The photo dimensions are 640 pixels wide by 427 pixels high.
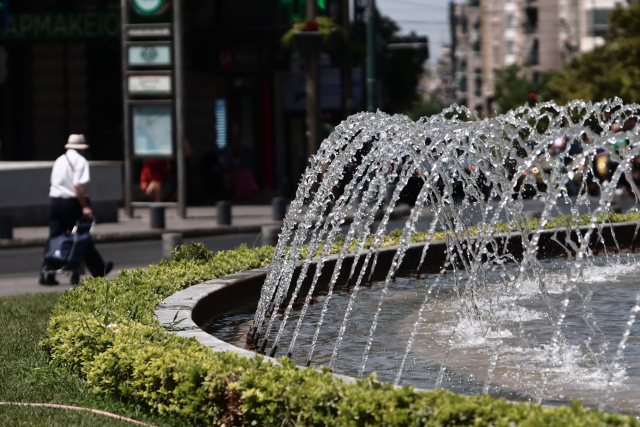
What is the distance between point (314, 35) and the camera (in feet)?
77.5

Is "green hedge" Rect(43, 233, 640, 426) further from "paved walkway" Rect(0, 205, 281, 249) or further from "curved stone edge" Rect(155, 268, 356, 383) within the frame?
"paved walkway" Rect(0, 205, 281, 249)

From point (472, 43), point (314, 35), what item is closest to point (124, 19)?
point (314, 35)

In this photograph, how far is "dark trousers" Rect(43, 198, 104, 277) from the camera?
13.4 metres

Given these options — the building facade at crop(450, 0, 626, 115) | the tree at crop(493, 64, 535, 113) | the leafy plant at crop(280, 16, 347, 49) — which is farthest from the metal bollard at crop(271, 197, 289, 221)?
the tree at crop(493, 64, 535, 113)

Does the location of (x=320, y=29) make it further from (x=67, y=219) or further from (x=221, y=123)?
(x=67, y=219)

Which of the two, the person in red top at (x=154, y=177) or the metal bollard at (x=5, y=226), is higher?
the person in red top at (x=154, y=177)

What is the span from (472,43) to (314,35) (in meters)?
132

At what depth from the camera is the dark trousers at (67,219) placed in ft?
43.9

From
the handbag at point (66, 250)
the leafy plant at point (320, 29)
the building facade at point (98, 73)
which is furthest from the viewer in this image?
the building facade at point (98, 73)

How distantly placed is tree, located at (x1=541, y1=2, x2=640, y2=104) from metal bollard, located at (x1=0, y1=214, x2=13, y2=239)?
4223 centimetres

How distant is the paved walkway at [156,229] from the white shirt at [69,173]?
6354 millimetres

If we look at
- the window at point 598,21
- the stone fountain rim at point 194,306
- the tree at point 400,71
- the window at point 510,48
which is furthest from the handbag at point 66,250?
the window at point 510,48

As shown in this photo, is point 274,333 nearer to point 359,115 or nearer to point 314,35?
point 359,115

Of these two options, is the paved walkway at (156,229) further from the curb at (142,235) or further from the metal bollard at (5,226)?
the metal bollard at (5,226)
